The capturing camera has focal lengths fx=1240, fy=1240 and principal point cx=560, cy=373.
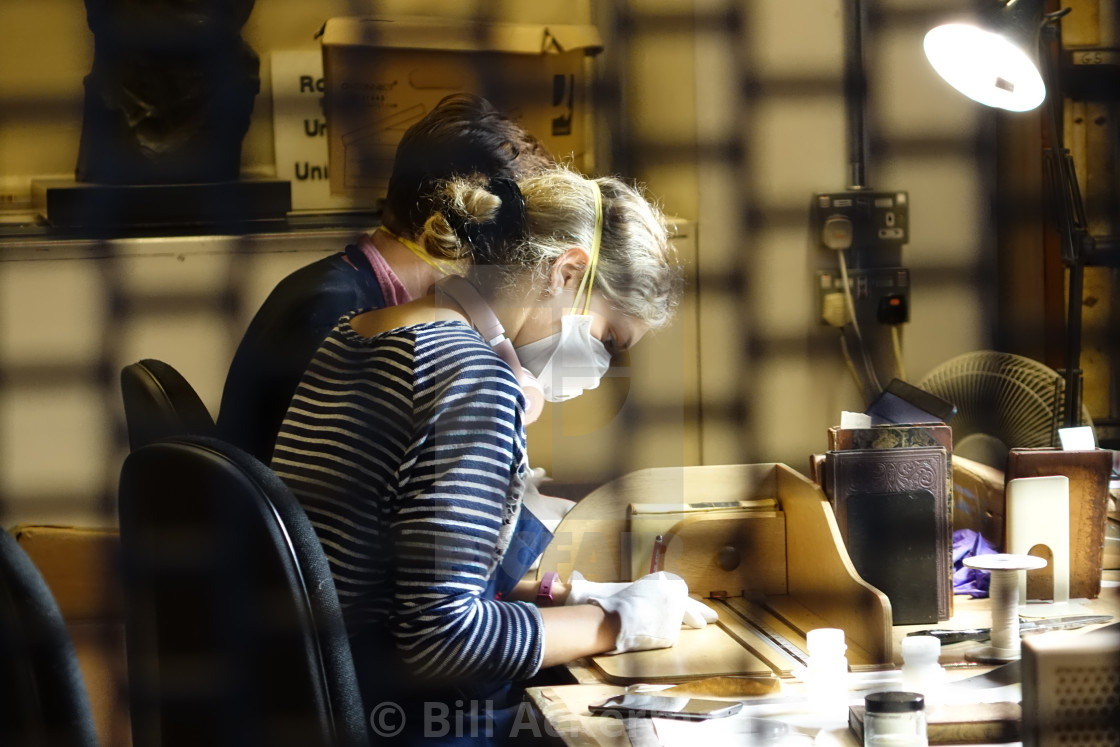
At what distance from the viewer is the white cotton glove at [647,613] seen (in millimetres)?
1665

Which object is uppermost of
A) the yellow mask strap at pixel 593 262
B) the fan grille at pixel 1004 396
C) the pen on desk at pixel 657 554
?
the yellow mask strap at pixel 593 262

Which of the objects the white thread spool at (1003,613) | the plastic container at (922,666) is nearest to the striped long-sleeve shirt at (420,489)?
the plastic container at (922,666)

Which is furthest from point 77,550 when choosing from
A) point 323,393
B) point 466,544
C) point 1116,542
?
point 1116,542

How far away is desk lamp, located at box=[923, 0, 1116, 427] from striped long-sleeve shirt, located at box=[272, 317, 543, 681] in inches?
40.8

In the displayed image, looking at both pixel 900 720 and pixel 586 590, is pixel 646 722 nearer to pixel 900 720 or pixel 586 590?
pixel 900 720

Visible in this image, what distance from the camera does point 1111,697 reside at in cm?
72

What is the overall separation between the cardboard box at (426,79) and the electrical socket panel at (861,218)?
25.7 inches

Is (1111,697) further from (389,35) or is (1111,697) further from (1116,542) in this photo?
(389,35)

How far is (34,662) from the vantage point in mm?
980

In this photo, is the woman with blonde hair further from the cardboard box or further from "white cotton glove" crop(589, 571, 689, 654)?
the cardboard box

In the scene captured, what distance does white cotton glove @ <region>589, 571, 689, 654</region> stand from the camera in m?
1.67

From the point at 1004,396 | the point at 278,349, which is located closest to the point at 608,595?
the point at 278,349

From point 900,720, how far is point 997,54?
1.25 m

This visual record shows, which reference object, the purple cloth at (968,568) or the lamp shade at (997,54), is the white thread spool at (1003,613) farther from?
the lamp shade at (997,54)
